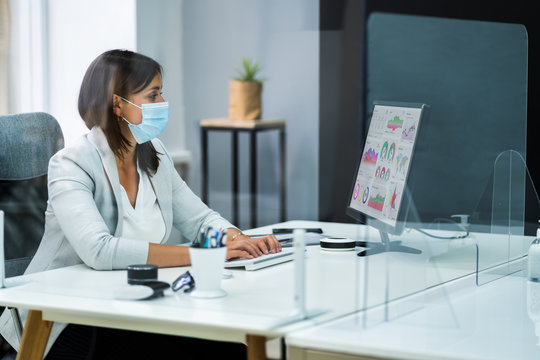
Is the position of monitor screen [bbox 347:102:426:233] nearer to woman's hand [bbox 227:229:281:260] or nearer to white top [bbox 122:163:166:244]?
woman's hand [bbox 227:229:281:260]

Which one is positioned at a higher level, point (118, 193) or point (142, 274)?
point (118, 193)

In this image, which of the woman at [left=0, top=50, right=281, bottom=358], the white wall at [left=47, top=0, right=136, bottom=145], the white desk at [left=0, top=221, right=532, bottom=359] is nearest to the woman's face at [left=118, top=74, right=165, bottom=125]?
the woman at [left=0, top=50, right=281, bottom=358]

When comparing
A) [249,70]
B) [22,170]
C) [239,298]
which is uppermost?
Answer: [249,70]

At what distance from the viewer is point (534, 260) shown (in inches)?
73.9

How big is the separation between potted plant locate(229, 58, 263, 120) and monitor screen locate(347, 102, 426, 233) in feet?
0.94

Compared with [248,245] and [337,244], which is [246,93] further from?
[337,244]

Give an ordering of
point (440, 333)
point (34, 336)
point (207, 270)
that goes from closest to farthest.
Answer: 1. point (440, 333)
2. point (207, 270)
3. point (34, 336)

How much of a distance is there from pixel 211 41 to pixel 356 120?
43cm

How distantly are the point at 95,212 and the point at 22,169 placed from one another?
0.24 metres

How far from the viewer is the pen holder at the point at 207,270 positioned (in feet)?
4.90

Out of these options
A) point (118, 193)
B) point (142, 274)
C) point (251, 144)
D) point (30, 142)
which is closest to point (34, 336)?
point (142, 274)

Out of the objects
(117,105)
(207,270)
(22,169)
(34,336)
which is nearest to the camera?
(207,270)

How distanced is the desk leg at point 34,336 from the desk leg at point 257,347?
0.48m

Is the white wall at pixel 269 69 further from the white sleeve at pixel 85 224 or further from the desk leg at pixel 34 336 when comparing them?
the desk leg at pixel 34 336
